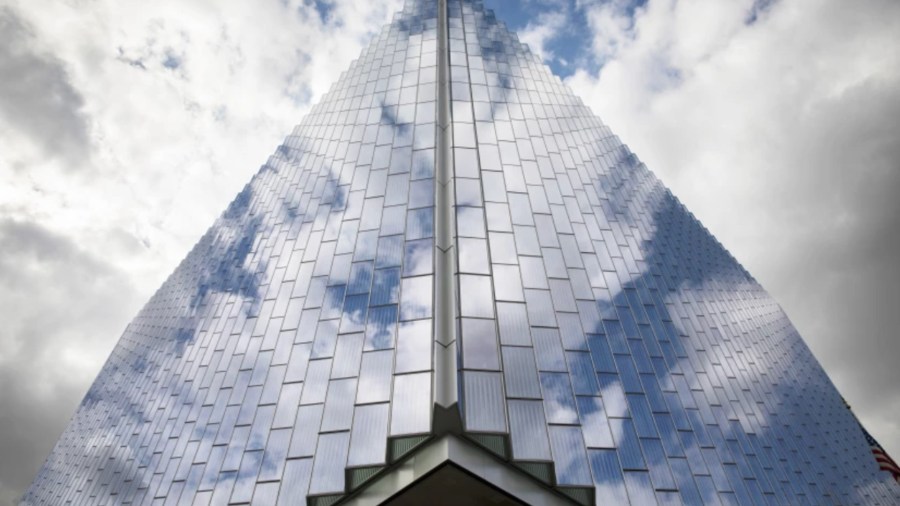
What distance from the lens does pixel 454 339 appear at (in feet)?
57.9

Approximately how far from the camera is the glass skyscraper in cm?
1709

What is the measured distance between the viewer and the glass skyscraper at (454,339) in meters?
17.1

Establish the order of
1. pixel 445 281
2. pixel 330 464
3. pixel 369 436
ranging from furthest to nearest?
1. pixel 445 281
2. pixel 330 464
3. pixel 369 436

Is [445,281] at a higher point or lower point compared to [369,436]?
higher

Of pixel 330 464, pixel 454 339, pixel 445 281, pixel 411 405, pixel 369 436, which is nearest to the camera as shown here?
pixel 411 405

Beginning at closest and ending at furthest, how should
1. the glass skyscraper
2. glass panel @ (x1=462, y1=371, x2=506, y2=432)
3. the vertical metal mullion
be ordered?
the vertical metal mullion, glass panel @ (x1=462, y1=371, x2=506, y2=432), the glass skyscraper

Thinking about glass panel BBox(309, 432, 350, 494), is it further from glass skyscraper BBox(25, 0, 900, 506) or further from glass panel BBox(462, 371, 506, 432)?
glass panel BBox(462, 371, 506, 432)

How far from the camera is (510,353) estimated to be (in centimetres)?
1844

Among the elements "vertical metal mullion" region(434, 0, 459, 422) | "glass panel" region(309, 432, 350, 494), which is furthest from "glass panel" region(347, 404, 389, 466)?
"vertical metal mullion" region(434, 0, 459, 422)

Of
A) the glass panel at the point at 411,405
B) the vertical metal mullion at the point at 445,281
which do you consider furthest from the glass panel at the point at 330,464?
the vertical metal mullion at the point at 445,281

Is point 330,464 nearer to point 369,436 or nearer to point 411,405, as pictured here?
point 369,436

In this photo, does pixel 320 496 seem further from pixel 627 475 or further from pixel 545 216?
pixel 545 216

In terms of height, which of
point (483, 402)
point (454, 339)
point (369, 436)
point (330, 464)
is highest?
point (454, 339)

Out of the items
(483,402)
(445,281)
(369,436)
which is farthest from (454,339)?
(369,436)
